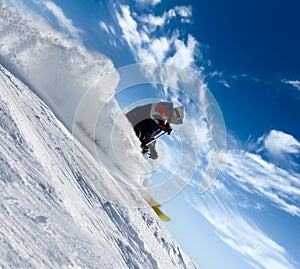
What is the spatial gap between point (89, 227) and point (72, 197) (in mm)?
1314

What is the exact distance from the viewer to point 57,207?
34.7 feet

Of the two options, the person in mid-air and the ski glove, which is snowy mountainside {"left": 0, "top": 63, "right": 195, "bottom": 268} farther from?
the ski glove

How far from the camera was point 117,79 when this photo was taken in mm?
9406

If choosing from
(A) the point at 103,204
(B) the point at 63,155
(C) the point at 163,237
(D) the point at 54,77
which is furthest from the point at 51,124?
(D) the point at 54,77

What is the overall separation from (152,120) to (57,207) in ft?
13.5

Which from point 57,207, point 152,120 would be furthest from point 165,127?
point 57,207

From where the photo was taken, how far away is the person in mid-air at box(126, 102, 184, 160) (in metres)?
8.85

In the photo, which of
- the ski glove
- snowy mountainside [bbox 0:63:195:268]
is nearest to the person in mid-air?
the ski glove

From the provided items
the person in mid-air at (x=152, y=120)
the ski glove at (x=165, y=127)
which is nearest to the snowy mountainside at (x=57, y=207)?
the person in mid-air at (x=152, y=120)

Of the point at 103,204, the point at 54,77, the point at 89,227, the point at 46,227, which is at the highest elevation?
the point at 54,77

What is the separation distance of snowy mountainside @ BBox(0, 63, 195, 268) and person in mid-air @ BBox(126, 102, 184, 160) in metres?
3.39

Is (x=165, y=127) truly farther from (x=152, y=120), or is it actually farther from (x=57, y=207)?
(x=57, y=207)

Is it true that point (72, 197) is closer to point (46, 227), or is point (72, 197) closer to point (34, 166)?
point (34, 166)

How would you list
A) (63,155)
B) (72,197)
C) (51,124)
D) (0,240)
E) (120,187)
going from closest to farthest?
(0,240) → (72,197) → (63,155) → (51,124) → (120,187)
